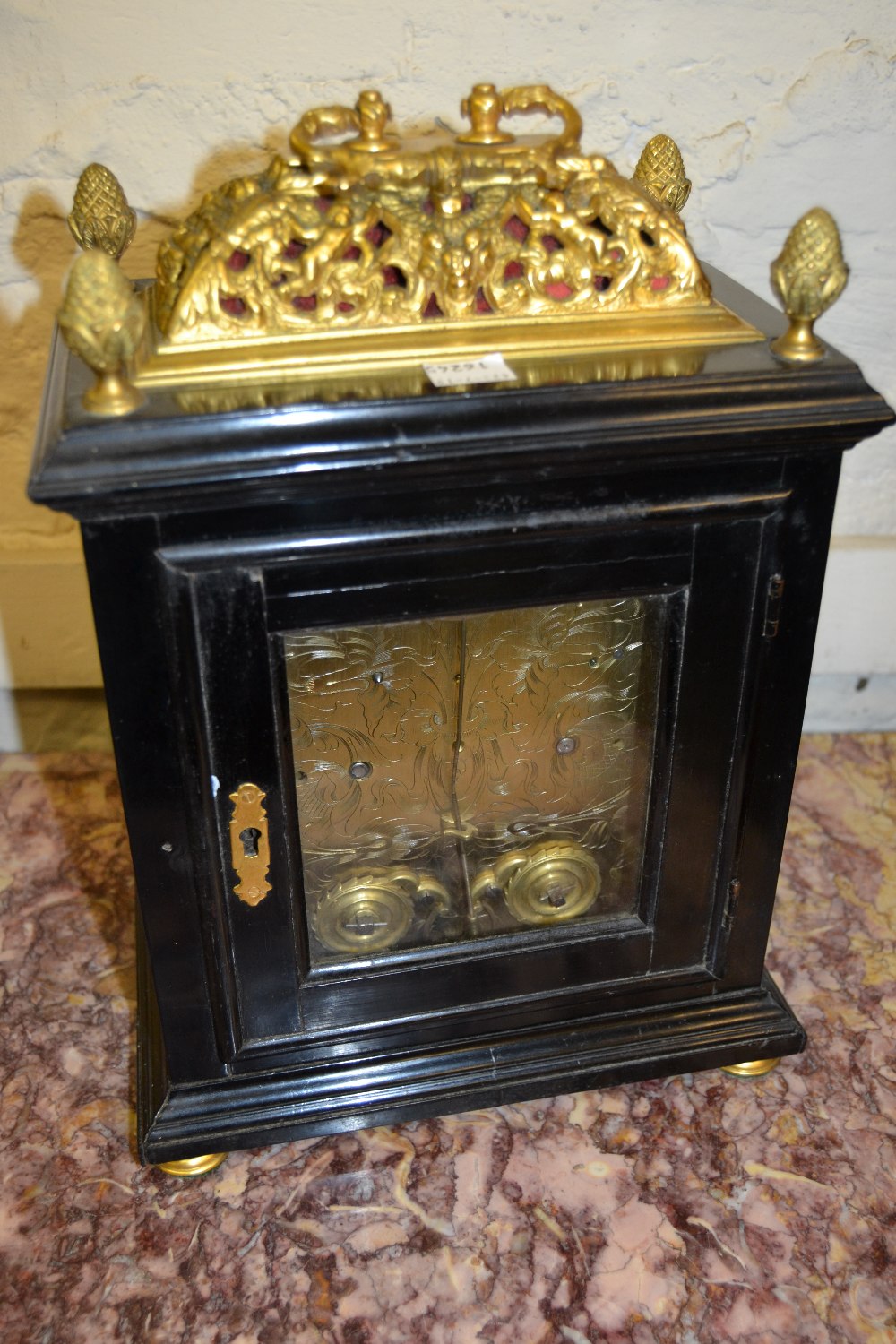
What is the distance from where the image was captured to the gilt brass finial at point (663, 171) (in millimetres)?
1272

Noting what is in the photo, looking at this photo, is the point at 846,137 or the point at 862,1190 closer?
the point at 862,1190

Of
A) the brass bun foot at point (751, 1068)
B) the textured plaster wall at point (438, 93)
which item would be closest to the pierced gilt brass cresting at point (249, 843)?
the brass bun foot at point (751, 1068)

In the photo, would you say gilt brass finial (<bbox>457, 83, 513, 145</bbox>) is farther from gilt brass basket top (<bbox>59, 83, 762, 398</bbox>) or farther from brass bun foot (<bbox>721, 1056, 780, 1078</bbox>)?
brass bun foot (<bbox>721, 1056, 780, 1078</bbox>)

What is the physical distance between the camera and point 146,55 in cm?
150

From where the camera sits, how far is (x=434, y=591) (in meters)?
1.06

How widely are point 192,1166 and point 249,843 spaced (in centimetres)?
41

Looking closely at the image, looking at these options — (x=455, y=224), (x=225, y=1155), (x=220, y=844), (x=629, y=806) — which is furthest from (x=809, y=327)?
(x=225, y=1155)

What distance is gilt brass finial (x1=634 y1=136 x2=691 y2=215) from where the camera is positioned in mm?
1272

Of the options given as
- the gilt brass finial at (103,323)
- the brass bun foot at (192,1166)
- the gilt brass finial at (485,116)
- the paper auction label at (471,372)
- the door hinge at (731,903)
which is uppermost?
the gilt brass finial at (485,116)

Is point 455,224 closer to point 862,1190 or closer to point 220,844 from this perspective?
point 220,844

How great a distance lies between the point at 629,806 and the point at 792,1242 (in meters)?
0.47

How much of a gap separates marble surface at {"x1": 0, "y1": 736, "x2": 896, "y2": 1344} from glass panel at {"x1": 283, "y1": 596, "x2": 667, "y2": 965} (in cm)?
26

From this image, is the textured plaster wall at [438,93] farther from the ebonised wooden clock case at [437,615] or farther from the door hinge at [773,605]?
the door hinge at [773,605]

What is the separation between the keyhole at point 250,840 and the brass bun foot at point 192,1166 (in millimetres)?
374
